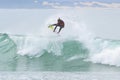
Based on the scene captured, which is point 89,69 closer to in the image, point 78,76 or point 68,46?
point 78,76

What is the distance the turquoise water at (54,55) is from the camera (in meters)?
19.9

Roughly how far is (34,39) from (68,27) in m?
2.18

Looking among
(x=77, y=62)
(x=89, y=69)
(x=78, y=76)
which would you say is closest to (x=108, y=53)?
(x=77, y=62)

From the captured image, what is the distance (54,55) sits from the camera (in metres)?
22.3

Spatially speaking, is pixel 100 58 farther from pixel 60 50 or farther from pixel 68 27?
pixel 68 27

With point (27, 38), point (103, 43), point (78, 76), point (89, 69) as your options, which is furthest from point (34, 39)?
point (78, 76)

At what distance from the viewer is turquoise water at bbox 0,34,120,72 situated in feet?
65.3

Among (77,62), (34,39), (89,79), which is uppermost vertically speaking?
(34,39)

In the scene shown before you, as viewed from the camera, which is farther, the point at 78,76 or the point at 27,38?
the point at 27,38

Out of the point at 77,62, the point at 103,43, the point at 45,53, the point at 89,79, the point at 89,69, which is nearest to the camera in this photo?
the point at 89,79

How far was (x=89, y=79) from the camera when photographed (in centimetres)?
1611

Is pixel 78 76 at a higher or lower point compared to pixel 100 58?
lower

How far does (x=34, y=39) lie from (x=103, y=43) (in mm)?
3617

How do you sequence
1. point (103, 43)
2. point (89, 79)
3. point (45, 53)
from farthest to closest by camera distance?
point (103, 43), point (45, 53), point (89, 79)
